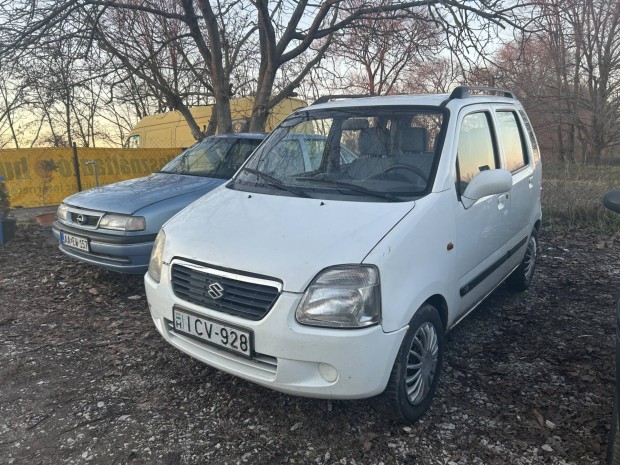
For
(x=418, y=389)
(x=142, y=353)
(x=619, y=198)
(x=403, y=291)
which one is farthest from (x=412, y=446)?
(x=142, y=353)

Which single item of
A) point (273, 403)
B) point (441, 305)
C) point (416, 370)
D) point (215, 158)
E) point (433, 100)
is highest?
point (433, 100)

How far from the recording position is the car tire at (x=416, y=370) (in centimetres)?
238

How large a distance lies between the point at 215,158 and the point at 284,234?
349 cm

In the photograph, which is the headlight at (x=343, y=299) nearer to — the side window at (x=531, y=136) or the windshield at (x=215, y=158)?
the side window at (x=531, y=136)

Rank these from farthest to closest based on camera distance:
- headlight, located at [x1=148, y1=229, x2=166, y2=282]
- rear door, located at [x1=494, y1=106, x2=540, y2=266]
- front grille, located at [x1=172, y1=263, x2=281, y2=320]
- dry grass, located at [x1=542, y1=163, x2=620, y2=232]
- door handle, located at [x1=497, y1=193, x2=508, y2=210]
Result: dry grass, located at [x1=542, y1=163, x2=620, y2=232]
rear door, located at [x1=494, y1=106, x2=540, y2=266]
door handle, located at [x1=497, y1=193, x2=508, y2=210]
headlight, located at [x1=148, y1=229, x2=166, y2=282]
front grille, located at [x1=172, y1=263, x2=281, y2=320]

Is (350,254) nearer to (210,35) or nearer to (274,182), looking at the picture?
(274,182)

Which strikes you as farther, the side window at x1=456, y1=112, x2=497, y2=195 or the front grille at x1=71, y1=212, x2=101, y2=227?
the front grille at x1=71, y1=212, x2=101, y2=227

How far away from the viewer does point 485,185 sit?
284cm

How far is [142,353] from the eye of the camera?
3457mm

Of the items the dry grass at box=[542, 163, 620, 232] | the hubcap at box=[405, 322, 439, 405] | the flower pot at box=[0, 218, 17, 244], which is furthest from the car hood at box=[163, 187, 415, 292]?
the dry grass at box=[542, 163, 620, 232]

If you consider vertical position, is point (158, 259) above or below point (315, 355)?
above

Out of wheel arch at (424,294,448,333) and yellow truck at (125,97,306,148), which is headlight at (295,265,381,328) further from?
yellow truck at (125,97,306,148)

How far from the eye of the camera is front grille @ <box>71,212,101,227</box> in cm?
448

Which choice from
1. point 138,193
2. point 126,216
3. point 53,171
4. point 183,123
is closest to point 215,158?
point 138,193
